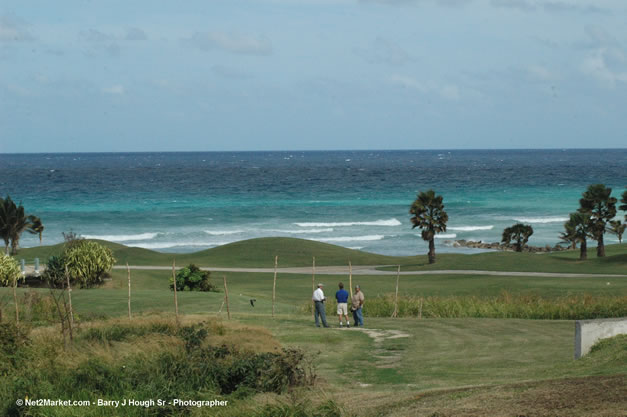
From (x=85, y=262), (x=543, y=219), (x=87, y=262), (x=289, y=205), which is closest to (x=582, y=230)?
(x=87, y=262)

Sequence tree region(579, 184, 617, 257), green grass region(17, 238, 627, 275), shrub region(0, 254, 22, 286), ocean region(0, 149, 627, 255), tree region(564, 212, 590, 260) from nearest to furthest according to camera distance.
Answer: shrub region(0, 254, 22, 286) < green grass region(17, 238, 627, 275) < tree region(564, 212, 590, 260) < tree region(579, 184, 617, 257) < ocean region(0, 149, 627, 255)

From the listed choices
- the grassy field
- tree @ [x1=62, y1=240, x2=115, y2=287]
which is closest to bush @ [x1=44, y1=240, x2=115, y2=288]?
tree @ [x1=62, y1=240, x2=115, y2=287]

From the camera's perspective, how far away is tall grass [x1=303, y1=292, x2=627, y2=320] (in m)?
30.2

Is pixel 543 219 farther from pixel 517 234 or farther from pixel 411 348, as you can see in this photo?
pixel 411 348

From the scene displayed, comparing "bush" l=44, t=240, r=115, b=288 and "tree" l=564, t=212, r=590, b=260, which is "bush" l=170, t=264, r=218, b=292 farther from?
"tree" l=564, t=212, r=590, b=260

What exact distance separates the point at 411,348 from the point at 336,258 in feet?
117

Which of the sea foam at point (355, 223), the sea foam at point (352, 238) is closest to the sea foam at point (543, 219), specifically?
the sea foam at point (355, 223)

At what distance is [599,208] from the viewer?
184 feet

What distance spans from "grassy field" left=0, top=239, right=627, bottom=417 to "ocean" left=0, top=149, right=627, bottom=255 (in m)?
33.1

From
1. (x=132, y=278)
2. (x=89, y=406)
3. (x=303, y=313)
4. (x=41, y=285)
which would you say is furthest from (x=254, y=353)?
(x=132, y=278)

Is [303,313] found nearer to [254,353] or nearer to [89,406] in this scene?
[254,353]

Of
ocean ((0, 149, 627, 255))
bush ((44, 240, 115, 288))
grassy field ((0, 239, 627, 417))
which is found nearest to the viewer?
grassy field ((0, 239, 627, 417))

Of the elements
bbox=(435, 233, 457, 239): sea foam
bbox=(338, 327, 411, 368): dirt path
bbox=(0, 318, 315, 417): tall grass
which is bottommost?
bbox=(435, 233, 457, 239): sea foam

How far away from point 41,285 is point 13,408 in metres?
25.0
